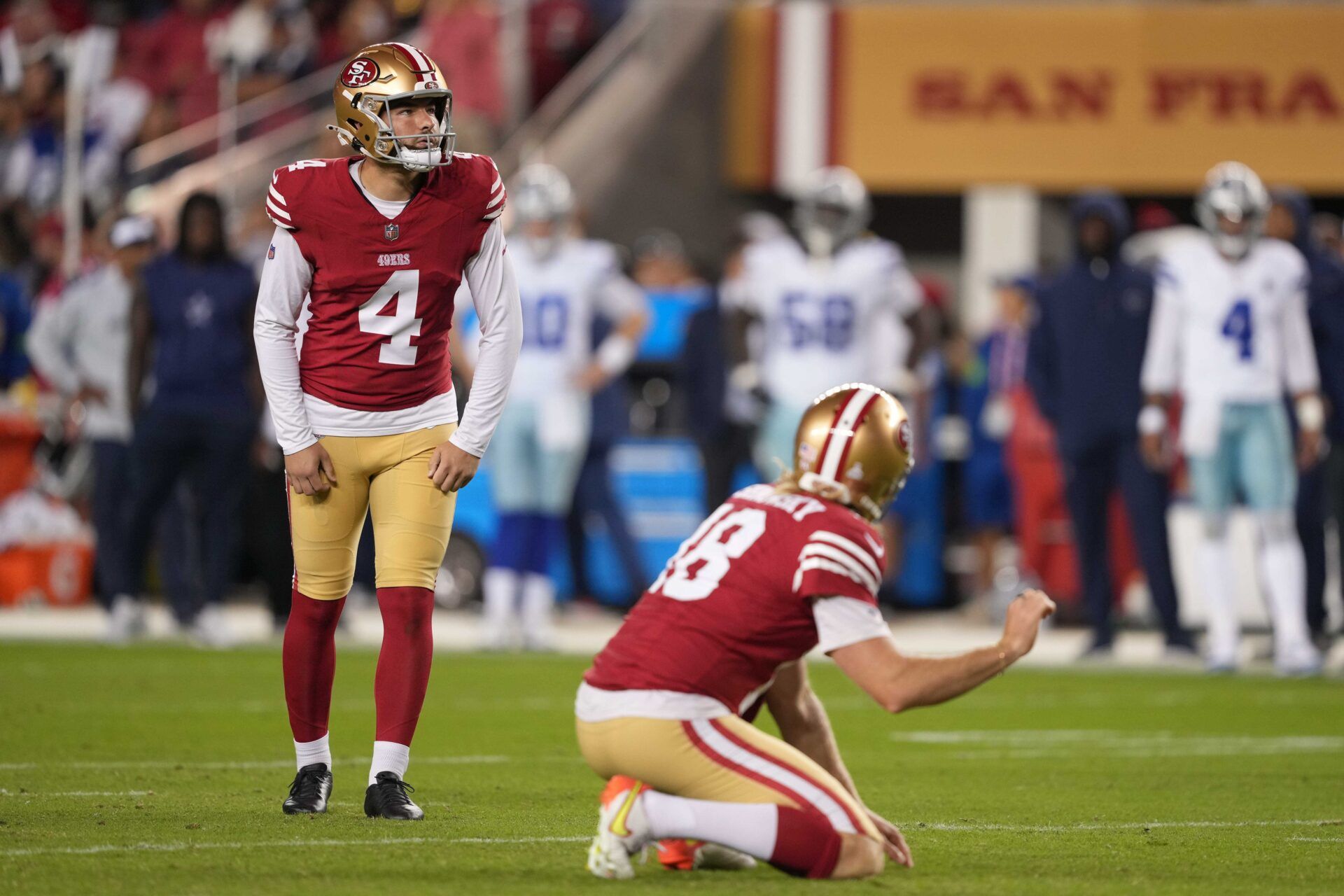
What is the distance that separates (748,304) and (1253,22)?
7380 millimetres

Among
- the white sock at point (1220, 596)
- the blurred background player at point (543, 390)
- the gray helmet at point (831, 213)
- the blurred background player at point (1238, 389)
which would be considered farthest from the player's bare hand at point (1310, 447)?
the blurred background player at point (543, 390)

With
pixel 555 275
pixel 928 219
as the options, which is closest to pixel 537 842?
pixel 555 275

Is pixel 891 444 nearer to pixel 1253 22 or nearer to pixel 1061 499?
pixel 1061 499

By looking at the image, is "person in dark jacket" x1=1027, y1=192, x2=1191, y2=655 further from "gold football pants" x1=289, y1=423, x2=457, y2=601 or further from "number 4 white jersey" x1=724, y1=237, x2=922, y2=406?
"gold football pants" x1=289, y1=423, x2=457, y2=601

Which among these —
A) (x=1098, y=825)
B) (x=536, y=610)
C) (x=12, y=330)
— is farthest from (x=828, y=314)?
(x=1098, y=825)

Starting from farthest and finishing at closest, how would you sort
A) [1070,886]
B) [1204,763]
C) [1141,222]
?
1. [1141,222]
2. [1204,763]
3. [1070,886]

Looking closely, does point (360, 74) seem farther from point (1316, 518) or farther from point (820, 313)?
point (1316, 518)

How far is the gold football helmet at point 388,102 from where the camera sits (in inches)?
214

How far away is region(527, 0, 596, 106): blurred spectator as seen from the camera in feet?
60.4

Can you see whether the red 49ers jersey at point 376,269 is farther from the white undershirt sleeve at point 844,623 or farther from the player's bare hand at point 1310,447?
the player's bare hand at point 1310,447

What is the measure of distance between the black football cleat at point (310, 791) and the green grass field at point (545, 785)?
0.06 m

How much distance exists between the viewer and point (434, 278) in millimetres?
5582

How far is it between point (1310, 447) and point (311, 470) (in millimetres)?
6378

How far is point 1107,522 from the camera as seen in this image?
11.2 metres
